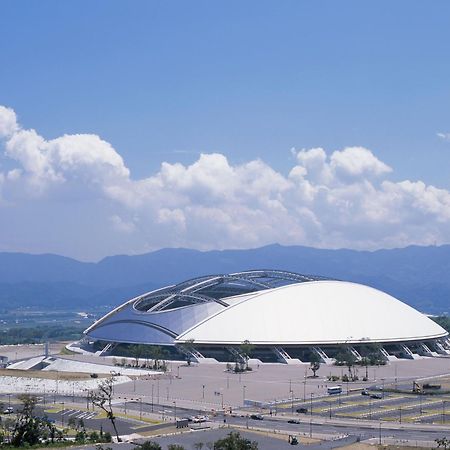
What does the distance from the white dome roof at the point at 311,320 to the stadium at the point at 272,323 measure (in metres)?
0.13

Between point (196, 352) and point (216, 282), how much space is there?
20678mm

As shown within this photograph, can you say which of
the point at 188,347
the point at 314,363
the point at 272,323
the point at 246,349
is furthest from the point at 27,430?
the point at 272,323

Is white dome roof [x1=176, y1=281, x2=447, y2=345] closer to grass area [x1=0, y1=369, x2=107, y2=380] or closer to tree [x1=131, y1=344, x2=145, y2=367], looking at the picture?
tree [x1=131, y1=344, x2=145, y2=367]

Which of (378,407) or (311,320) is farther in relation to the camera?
(311,320)

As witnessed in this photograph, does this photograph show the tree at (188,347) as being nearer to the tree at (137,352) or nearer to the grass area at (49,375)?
the tree at (137,352)

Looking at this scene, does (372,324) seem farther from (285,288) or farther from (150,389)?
(150,389)

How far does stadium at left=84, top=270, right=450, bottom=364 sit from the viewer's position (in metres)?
106

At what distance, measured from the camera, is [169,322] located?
110125mm

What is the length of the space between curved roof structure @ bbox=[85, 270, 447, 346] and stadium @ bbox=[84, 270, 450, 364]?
5.1 inches

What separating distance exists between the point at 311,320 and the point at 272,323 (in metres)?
5.67

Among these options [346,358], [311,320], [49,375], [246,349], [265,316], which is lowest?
[49,375]

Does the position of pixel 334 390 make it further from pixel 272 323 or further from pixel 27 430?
pixel 27 430

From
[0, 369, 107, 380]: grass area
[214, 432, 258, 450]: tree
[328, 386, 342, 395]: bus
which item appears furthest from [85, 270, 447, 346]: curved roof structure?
[214, 432, 258, 450]: tree

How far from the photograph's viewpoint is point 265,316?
108938 mm
